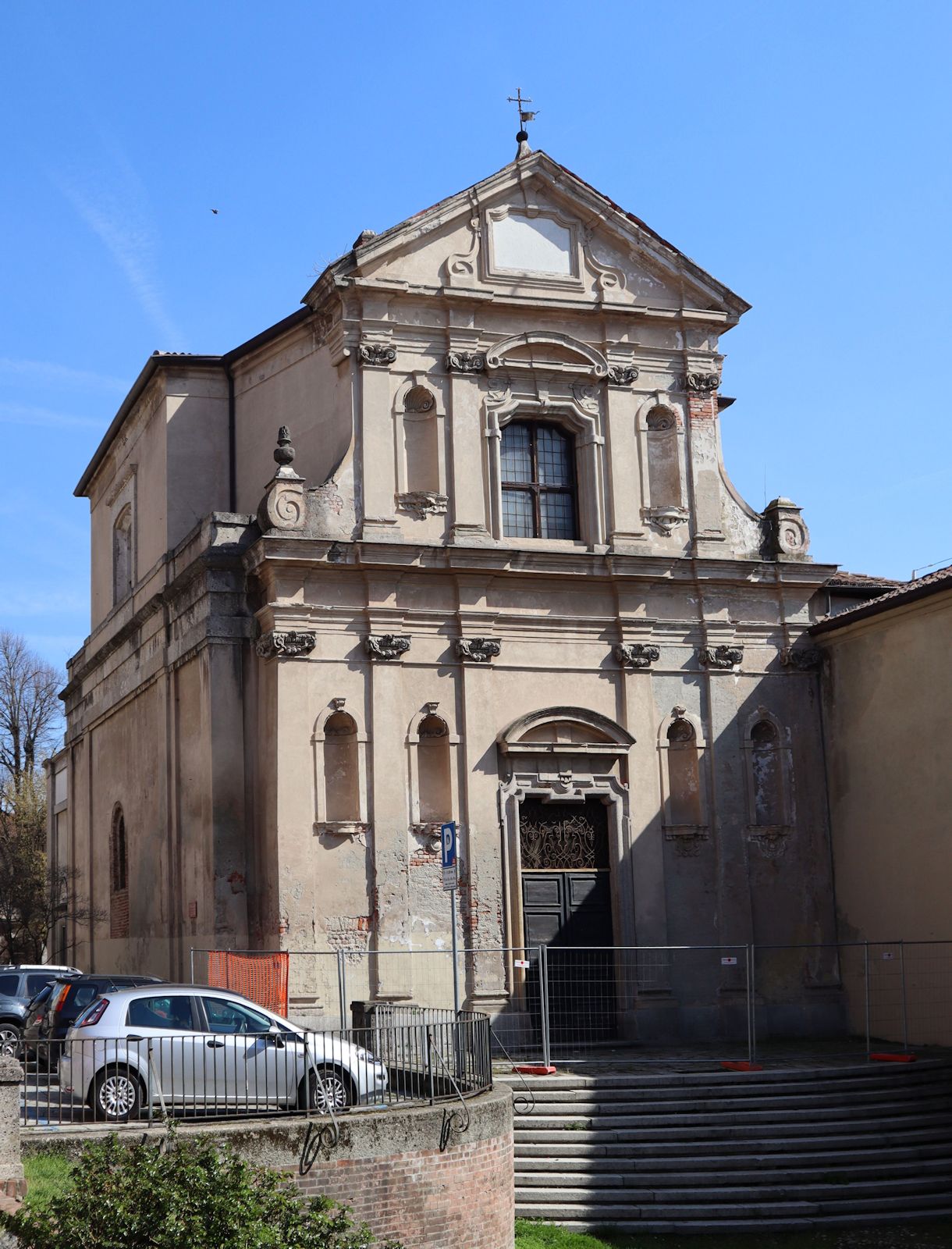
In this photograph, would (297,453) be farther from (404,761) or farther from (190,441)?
(404,761)

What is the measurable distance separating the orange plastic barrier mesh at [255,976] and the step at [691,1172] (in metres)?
5.01

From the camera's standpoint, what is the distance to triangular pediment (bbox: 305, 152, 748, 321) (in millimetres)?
25281

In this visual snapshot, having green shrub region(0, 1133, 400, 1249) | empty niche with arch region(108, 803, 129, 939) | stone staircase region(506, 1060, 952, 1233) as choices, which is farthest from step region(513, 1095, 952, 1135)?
empty niche with arch region(108, 803, 129, 939)

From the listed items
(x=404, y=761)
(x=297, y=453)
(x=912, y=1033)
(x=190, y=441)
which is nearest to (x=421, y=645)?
(x=404, y=761)

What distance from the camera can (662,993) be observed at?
2409 cm

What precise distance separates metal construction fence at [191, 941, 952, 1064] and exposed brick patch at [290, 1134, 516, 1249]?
5.84 meters

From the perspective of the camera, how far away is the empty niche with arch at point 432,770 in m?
23.7

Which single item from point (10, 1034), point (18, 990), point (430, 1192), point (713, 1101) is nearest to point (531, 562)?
point (713, 1101)

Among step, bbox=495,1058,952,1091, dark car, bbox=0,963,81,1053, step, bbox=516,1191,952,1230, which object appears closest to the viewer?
step, bbox=516,1191,952,1230

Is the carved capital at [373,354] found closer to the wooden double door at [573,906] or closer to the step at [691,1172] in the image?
the wooden double door at [573,906]

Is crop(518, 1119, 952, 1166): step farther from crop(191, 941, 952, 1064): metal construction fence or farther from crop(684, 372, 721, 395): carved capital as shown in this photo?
crop(684, 372, 721, 395): carved capital

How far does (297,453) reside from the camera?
26.2m

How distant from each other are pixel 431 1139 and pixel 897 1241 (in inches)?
226

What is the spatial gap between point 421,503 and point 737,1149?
1086 cm
